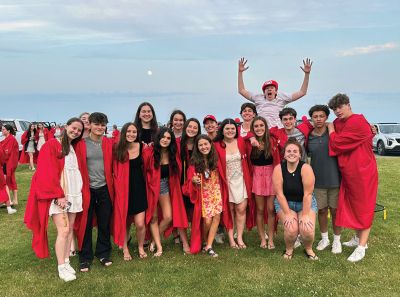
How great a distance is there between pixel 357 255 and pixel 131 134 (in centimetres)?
344

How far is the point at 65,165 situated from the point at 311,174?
307cm

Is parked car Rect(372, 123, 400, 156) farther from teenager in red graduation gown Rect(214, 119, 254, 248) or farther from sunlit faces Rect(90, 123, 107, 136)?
sunlit faces Rect(90, 123, 107, 136)

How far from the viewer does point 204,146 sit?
16.7 feet

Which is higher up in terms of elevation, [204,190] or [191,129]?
[191,129]

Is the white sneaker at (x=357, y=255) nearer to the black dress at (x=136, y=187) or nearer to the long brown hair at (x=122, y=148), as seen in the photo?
the black dress at (x=136, y=187)

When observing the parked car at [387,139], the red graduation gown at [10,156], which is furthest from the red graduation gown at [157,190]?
the parked car at [387,139]

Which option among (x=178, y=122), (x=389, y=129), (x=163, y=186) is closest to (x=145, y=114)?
(x=178, y=122)

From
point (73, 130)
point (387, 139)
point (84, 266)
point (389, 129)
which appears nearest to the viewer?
point (73, 130)

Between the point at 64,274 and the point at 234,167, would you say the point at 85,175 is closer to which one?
the point at 64,274

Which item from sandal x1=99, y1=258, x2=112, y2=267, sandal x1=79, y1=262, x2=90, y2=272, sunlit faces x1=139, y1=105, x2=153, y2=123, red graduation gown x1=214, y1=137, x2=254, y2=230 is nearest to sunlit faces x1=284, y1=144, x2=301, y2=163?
red graduation gown x1=214, y1=137, x2=254, y2=230

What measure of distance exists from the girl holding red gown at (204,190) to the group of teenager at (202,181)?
1 centimetres

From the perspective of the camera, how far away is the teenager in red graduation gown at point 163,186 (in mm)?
5145

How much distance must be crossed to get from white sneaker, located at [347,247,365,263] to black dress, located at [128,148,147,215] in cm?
290

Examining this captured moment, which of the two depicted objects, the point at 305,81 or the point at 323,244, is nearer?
the point at 323,244
